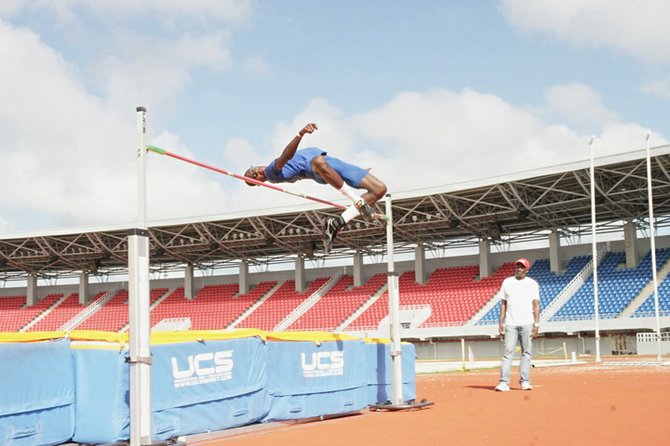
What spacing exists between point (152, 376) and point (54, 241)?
35.1 metres

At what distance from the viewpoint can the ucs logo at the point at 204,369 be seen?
719 cm

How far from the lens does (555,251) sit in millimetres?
32875

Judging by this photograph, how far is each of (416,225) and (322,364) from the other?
2429cm

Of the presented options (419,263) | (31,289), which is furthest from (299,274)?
(31,289)

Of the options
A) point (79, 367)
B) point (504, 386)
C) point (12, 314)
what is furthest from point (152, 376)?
point (12, 314)

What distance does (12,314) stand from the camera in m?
44.5

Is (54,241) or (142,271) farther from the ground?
(54,241)

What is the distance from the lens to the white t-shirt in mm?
11094

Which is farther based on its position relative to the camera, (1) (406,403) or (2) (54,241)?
(2) (54,241)

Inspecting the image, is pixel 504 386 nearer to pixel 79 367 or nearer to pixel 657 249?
pixel 79 367

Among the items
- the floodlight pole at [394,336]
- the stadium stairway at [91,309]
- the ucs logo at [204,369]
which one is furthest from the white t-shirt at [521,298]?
the stadium stairway at [91,309]

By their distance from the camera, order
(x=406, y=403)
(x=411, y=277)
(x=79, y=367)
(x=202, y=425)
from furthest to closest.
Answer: (x=411, y=277)
(x=406, y=403)
(x=202, y=425)
(x=79, y=367)

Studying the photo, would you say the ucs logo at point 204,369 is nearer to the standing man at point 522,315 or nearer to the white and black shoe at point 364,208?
the white and black shoe at point 364,208

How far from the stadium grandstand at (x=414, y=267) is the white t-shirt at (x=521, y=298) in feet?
50.2
